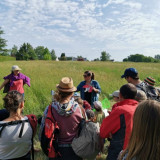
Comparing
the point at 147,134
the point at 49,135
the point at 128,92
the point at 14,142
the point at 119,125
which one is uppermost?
the point at 128,92

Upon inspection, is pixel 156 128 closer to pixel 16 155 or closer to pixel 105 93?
pixel 16 155

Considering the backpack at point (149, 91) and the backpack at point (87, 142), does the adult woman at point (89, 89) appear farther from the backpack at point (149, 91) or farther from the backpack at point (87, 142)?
the backpack at point (87, 142)

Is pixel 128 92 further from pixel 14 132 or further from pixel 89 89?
pixel 89 89

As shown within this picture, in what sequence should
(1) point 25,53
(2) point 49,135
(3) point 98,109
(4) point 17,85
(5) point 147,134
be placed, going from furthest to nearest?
(1) point 25,53 → (4) point 17,85 → (3) point 98,109 → (2) point 49,135 → (5) point 147,134

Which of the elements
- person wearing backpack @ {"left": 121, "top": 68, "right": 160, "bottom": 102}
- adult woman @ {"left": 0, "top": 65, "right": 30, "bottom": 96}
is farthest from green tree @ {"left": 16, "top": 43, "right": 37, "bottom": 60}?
person wearing backpack @ {"left": 121, "top": 68, "right": 160, "bottom": 102}

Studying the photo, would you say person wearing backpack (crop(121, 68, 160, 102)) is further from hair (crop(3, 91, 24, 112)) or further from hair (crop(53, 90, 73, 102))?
hair (crop(3, 91, 24, 112))

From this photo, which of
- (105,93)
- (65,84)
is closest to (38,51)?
(105,93)

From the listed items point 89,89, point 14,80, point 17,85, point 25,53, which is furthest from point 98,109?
point 25,53

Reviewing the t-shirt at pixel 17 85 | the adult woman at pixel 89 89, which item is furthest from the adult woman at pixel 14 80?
the adult woman at pixel 89 89

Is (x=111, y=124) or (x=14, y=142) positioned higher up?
(x=111, y=124)

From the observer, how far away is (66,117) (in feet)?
6.48

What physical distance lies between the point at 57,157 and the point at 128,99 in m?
1.18

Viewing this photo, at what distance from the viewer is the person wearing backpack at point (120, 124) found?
184 centimetres

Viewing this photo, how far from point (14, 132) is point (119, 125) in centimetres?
124
